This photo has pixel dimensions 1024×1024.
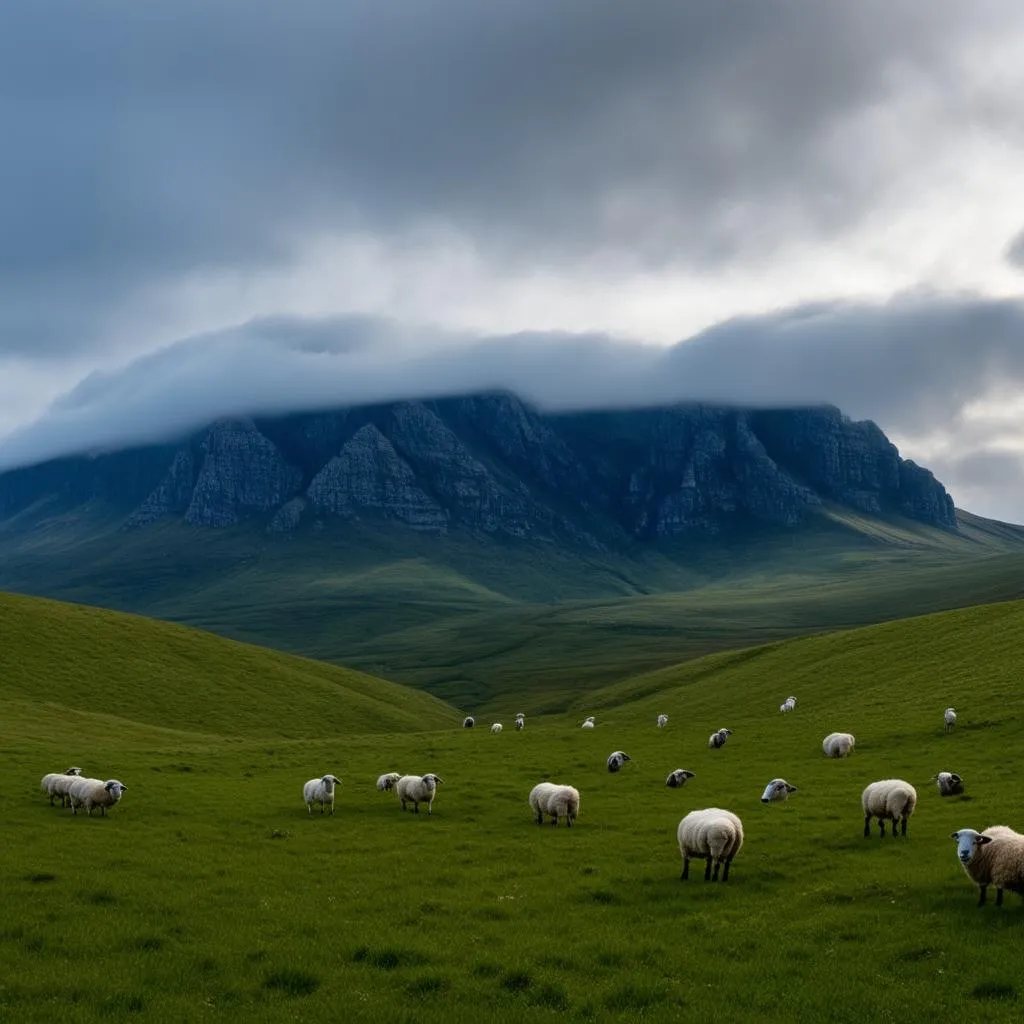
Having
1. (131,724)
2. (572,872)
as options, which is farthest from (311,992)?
(131,724)

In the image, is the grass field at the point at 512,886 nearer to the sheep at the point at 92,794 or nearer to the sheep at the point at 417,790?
the sheep at the point at 417,790

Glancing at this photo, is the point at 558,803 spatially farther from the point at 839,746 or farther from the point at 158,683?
the point at 158,683

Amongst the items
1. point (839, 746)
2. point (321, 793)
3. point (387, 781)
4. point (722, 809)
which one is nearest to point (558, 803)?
point (722, 809)

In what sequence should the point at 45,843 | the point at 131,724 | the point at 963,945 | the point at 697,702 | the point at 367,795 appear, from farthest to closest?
the point at 697,702
the point at 131,724
the point at 367,795
the point at 45,843
the point at 963,945

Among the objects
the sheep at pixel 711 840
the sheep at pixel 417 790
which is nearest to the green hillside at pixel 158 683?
the sheep at pixel 417 790

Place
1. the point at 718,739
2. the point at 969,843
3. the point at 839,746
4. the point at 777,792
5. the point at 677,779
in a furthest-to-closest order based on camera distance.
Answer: the point at 718,739
the point at 839,746
the point at 677,779
the point at 777,792
the point at 969,843

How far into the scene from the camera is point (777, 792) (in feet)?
119

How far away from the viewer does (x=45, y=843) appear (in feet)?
98.8

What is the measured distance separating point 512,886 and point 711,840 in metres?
5.86

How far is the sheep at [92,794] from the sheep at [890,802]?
98.7 feet

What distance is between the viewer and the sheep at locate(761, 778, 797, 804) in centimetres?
3606

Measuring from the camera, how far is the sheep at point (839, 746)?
151 feet

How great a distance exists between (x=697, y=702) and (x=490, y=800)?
162ft

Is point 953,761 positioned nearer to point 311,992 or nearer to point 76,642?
point 311,992
